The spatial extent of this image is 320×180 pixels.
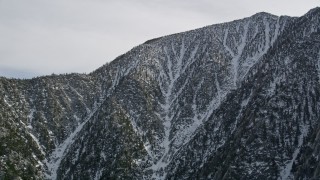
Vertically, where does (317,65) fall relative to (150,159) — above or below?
above

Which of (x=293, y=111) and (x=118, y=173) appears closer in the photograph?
(x=293, y=111)

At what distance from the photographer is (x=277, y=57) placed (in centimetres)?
19125

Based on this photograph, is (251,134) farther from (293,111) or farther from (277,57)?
(277,57)

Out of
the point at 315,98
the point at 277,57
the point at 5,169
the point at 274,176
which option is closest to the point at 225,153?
the point at 274,176

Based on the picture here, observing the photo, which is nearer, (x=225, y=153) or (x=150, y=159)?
(x=225, y=153)

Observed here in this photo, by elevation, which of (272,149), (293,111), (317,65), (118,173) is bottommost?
(118,173)

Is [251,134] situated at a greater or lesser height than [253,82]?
lesser

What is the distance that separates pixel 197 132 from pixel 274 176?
5172 cm

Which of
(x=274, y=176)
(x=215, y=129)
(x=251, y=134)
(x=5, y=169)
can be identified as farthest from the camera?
(x=215, y=129)

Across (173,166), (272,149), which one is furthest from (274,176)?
(173,166)

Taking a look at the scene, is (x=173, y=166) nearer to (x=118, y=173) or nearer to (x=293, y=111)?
(x=118, y=173)

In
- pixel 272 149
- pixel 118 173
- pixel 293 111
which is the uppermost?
pixel 293 111

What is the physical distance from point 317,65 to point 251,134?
136ft

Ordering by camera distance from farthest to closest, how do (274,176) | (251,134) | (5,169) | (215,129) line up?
1. (215,129)
2. (5,169)
3. (251,134)
4. (274,176)
